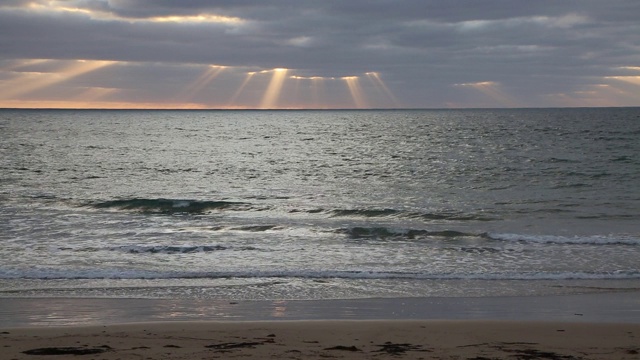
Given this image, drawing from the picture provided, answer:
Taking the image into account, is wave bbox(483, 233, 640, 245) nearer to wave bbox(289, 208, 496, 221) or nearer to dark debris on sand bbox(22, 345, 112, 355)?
wave bbox(289, 208, 496, 221)

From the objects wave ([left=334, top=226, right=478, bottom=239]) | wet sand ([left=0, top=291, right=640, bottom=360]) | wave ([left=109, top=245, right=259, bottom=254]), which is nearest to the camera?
wet sand ([left=0, top=291, right=640, bottom=360])

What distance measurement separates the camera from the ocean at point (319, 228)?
1355 centimetres

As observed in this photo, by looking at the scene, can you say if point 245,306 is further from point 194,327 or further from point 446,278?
point 446,278

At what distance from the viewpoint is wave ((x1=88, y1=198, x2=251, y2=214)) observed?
2574cm

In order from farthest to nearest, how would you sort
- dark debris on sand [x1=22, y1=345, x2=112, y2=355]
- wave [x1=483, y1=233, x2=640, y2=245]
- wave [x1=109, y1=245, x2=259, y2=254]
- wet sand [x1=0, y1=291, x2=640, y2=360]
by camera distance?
wave [x1=483, y1=233, x2=640, y2=245] → wave [x1=109, y1=245, x2=259, y2=254] → wet sand [x1=0, y1=291, x2=640, y2=360] → dark debris on sand [x1=22, y1=345, x2=112, y2=355]

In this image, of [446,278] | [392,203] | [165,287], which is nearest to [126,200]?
[392,203]

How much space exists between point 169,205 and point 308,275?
13.8m

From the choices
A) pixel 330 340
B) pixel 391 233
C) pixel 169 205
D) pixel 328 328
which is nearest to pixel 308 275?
pixel 328 328

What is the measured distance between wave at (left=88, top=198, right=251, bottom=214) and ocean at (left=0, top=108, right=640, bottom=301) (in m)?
0.08

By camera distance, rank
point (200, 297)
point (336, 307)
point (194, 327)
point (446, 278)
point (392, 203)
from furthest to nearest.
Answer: point (392, 203)
point (446, 278)
point (200, 297)
point (336, 307)
point (194, 327)

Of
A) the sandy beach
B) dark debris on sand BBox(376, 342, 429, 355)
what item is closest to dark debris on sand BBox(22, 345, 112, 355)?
the sandy beach

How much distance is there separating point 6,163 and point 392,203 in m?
28.3

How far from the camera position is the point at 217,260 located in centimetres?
1598

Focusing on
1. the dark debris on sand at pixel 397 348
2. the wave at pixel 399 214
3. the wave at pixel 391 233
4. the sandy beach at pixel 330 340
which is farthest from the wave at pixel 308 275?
the wave at pixel 399 214
